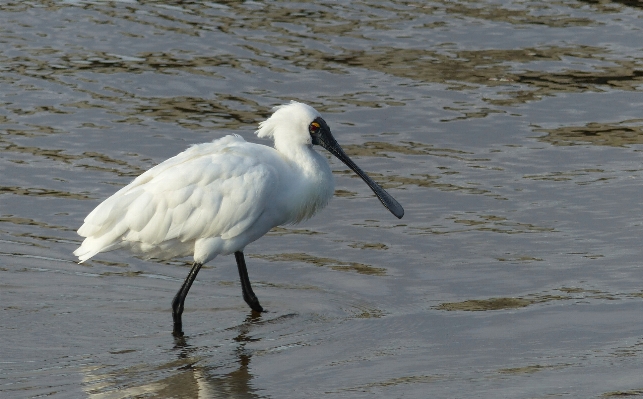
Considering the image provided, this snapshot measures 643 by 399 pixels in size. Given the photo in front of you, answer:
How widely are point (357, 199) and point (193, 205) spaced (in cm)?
309

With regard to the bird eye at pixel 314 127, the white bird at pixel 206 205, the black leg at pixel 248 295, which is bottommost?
the black leg at pixel 248 295

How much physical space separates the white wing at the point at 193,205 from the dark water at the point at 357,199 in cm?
60

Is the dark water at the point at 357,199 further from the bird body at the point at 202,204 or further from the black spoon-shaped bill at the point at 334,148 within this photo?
the bird body at the point at 202,204

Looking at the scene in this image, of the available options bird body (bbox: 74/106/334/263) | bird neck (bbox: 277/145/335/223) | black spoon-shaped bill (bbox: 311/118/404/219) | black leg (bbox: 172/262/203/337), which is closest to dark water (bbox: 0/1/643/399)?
black leg (bbox: 172/262/203/337)

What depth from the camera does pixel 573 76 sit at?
49.2 feet

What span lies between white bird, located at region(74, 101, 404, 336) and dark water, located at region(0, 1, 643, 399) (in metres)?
0.50

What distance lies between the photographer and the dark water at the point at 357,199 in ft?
25.6

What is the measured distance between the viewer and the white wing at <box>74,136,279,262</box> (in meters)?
8.74

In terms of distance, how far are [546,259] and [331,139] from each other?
6.38 ft

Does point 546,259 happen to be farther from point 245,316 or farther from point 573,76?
point 573,76

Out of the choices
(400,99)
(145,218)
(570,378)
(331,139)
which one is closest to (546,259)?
(331,139)

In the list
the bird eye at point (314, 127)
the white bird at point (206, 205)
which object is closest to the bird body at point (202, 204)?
the white bird at point (206, 205)

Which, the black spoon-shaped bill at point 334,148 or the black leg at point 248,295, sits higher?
the black spoon-shaped bill at point 334,148

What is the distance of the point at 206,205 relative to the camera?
8.77 m
